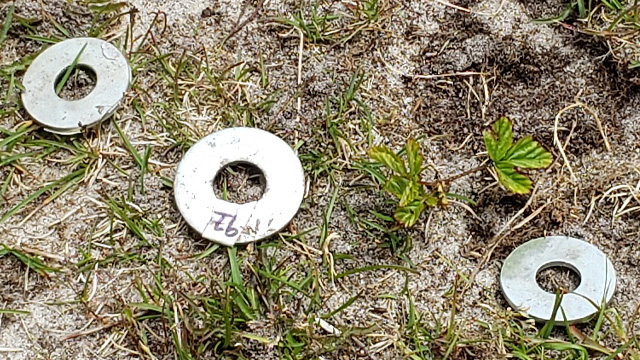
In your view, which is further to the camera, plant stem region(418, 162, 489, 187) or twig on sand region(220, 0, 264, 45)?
twig on sand region(220, 0, 264, 45)

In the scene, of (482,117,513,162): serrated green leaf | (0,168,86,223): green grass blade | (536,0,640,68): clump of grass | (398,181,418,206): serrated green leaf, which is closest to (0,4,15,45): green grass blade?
(0,168,86,223): green grass blade

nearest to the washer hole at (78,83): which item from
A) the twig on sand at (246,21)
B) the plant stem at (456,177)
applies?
the twig on sand at (246,21)

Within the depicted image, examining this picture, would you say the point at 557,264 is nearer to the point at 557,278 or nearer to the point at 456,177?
the point at 557,278

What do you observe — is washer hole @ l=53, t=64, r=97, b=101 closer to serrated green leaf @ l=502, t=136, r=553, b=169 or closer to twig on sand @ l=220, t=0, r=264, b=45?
twig on sand @ l=220, t=0, r=264, b=45

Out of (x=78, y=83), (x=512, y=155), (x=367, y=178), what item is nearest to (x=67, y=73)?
(x=78, y=83)

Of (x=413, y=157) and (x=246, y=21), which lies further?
(x=246, y=21)

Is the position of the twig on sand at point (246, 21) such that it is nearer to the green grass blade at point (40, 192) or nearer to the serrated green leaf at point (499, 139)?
the green grass blade at point (40, 192)
